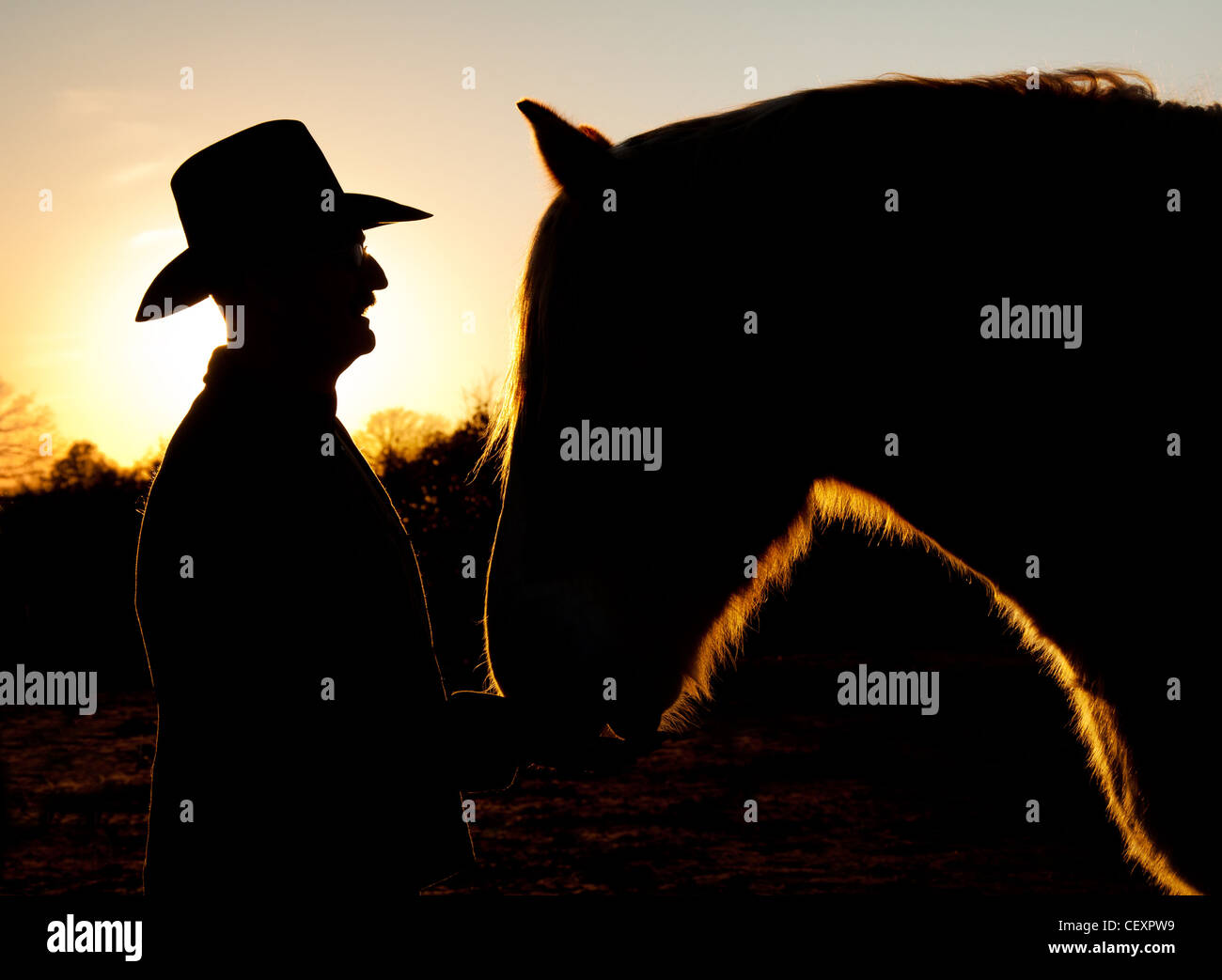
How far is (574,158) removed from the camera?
1.63 meters

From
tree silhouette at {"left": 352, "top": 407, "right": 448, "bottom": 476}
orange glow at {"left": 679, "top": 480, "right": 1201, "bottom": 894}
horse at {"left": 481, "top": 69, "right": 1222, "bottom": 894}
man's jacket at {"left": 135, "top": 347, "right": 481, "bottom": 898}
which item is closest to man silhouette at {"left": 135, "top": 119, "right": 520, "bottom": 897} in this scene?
man's jacket at {"left": 135, "top": 347, "right": 481, "bottom": 898}

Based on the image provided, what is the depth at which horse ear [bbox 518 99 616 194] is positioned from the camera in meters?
1.62

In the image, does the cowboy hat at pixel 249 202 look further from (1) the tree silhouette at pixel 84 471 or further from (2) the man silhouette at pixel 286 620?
(1) the tree silhouette at pixel 84 471

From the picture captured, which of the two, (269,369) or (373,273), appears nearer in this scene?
(269,369)

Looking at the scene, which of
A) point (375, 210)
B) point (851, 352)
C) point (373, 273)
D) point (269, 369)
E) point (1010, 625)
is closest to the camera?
point (851, 352)

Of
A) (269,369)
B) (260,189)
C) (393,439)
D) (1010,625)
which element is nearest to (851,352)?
(1010,625)

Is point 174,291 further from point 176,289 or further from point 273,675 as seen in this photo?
point 273,675

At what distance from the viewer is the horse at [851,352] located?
1.53 meters

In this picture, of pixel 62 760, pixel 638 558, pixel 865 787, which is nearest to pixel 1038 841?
pixel 865 787

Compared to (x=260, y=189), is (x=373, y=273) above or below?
below

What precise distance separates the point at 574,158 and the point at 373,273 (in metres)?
0.49

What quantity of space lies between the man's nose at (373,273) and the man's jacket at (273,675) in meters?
0.30
